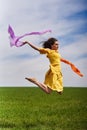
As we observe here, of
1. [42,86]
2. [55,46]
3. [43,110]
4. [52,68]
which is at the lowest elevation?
[43,110]

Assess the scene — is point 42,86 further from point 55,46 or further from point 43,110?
point 55,46

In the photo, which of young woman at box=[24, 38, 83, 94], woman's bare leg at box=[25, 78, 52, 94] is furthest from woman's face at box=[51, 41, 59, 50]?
woman's bare leg at box=[25, 78, 52, 94]

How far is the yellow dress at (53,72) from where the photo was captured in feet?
8.82

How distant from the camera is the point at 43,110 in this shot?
270 centimetres

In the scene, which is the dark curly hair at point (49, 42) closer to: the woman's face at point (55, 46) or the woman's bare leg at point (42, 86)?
the woman's face at point (55, 46)

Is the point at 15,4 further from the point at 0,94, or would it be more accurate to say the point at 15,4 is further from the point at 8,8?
the point at 0,94

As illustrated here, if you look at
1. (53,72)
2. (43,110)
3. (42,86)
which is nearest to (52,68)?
(53,72)

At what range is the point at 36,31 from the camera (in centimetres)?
272

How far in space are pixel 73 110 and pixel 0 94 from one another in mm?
477

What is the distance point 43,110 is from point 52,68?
0.26 m

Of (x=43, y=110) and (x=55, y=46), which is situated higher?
(x=55, y=46)

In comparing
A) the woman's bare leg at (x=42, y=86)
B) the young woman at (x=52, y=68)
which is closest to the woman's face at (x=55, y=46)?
the young woman at (x=52, y=68)

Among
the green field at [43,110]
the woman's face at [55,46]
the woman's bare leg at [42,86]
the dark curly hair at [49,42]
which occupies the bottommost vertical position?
the green field at [43,110]

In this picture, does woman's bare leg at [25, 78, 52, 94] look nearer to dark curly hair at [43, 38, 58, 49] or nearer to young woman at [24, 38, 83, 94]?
young woman at [24, 38, 83, 94]
